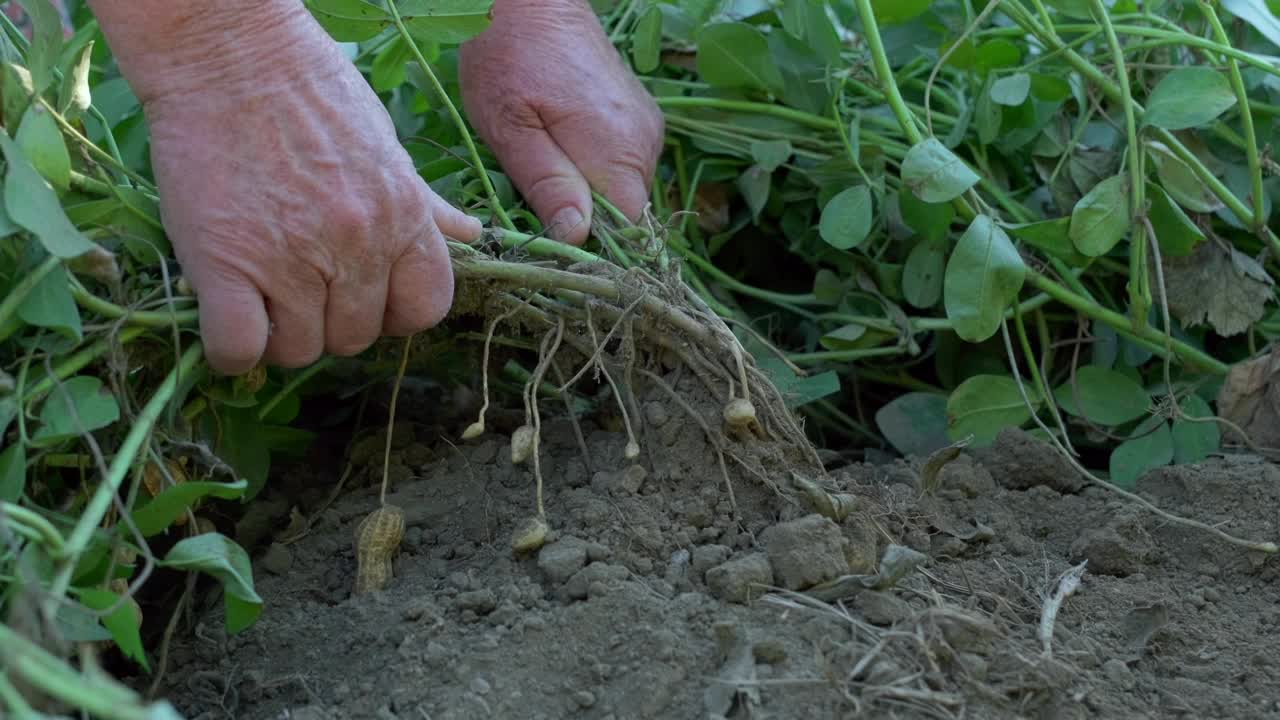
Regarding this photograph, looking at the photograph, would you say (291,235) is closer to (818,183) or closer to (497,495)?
(497,495)

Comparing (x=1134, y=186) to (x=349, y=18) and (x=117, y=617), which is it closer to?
(x=349, y=18)

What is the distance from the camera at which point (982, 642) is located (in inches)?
39.5

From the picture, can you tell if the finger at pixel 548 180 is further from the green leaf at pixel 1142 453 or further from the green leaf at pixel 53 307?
the green leaf at pixel 1142 453

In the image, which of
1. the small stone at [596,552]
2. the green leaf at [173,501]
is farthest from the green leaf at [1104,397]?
the green leaf at [173,501]

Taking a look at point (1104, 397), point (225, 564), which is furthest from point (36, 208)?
point (1104, 397)

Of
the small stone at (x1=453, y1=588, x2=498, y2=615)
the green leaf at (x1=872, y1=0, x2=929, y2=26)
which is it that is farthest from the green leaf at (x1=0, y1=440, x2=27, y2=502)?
the green leaf at (x1=872, y1=0, x2=929, y2=26)

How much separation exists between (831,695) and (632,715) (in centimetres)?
15

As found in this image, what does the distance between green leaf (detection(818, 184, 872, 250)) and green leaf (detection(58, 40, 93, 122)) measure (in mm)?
815

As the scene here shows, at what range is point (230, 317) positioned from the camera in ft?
3.61

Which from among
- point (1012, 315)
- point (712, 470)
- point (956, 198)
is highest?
point (956, 198)

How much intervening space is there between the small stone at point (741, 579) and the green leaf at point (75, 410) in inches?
19.8

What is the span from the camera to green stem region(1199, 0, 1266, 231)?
4.81 ft

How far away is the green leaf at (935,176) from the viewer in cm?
138

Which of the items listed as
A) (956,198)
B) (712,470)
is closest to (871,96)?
(956,198)
